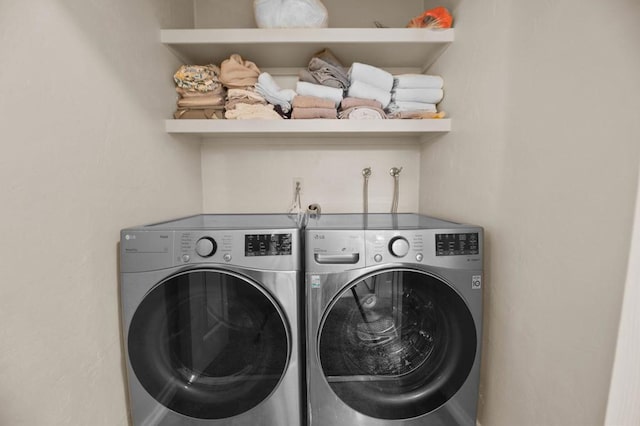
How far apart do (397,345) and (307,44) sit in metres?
1.27

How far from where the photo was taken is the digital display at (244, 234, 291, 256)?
94 cm

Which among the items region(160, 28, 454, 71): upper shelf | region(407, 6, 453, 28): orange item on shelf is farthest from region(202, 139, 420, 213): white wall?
region(407, 6, 453, 28): orange item on shelf

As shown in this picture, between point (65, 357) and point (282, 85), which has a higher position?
point (282, 85)

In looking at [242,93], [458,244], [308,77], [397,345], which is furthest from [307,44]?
[397,345]

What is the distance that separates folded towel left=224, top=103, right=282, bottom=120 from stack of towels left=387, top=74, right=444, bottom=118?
22.2 inches

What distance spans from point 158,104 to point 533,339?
156cm

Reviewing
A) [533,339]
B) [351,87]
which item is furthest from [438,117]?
[533,339]

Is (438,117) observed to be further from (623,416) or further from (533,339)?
(623,416)

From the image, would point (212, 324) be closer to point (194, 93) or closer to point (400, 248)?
point (400, 248)

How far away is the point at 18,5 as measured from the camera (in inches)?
25.2

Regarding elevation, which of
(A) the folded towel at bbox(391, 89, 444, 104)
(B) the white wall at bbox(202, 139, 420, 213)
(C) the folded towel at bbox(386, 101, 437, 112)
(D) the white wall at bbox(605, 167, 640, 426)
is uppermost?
(A) the folded towel at bbox(391, 89, 444, 104)

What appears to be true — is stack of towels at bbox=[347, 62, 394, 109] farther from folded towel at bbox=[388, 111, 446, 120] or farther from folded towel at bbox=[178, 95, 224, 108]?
folded towel at bbox=[178, 95, 224, 108]

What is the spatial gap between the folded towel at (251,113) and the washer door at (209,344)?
72cm

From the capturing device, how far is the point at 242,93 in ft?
4.21
